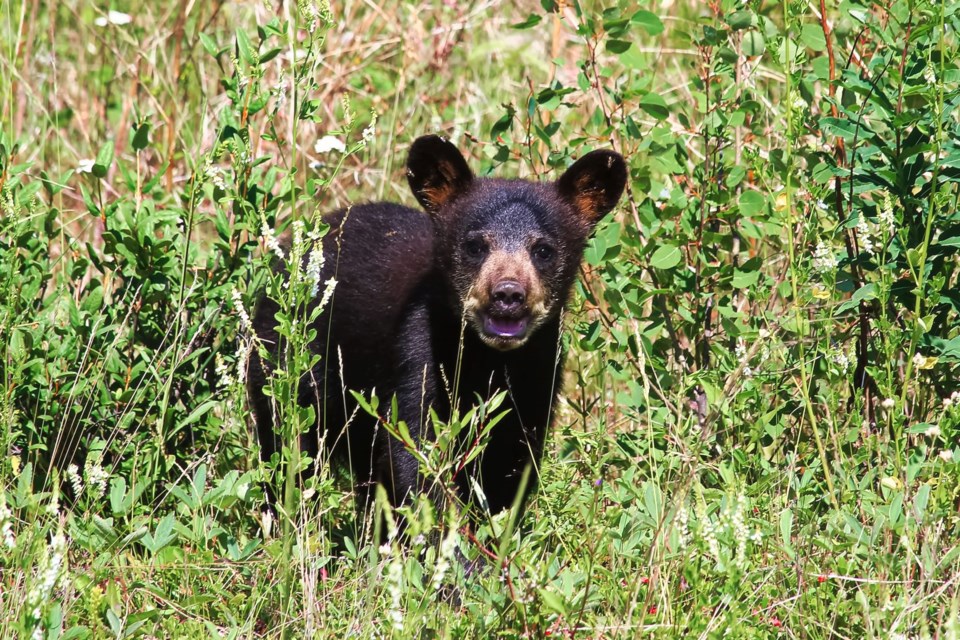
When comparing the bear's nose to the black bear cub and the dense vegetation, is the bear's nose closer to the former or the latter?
the black bear cub

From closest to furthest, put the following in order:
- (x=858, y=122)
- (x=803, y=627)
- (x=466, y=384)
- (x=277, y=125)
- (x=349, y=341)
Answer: (x=803, y=627) < (x=858, y=122) < (x=466, y=384) < (x=349, y=341) < (x=277, y=125)

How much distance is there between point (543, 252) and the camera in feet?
16.6

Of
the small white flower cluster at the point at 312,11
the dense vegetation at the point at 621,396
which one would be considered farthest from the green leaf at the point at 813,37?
the small white flower cluster at the point at 312,11

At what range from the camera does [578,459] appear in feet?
16.5

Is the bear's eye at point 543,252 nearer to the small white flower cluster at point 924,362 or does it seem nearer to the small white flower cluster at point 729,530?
the small white flower cluster at point 924,362

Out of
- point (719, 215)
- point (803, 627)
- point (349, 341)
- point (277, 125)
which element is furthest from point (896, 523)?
point (277, 125)

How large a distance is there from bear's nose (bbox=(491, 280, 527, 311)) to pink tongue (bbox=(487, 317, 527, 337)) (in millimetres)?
60

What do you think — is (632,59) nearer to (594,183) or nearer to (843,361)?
(594,183)

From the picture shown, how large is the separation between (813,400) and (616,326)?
99cm

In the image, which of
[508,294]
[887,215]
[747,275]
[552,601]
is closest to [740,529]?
[552,601]

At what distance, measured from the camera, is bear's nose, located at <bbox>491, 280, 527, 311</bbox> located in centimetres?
469

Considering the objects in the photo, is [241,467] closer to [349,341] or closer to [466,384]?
[349,341]

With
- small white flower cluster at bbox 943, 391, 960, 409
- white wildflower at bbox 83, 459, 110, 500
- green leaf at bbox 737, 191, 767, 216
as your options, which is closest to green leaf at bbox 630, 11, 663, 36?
green leaf at bbox 737, 191, 767, 216

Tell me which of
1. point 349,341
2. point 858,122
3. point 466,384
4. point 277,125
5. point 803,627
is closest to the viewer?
point 803,627
